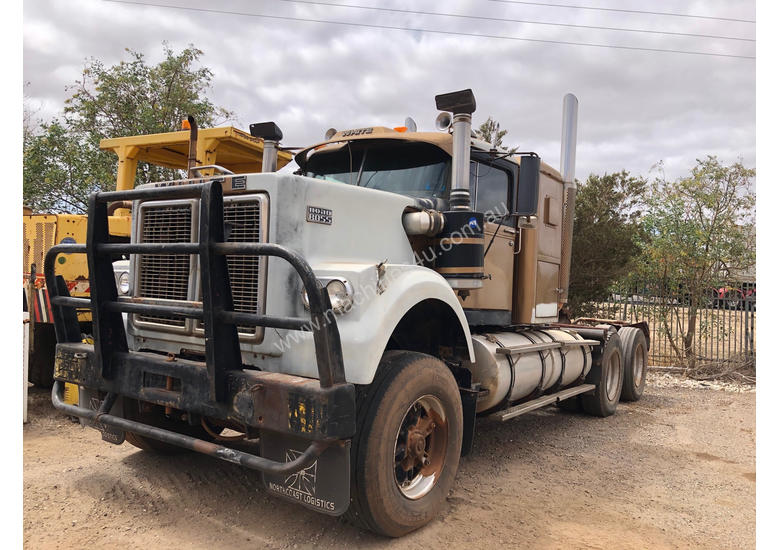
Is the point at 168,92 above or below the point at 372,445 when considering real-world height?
above

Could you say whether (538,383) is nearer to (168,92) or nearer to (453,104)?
(453,104)

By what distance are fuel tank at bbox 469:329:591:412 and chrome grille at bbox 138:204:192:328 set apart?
7.72 ft

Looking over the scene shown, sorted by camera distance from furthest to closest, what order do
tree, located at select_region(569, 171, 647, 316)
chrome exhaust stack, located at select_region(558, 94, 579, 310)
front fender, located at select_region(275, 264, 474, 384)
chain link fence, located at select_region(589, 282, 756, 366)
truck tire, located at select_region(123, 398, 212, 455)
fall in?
tree, located at select_region(569, 171, 647, 316) → chain link fence, located at select_region(589, 282, 756, 366) → chrome exhaust stack, located at select_region(558, 94, 579, 310) → truck tire, located at select_region(123, 398, 212, 455) → front fender, located at select_region(275, 264, 474, 384)

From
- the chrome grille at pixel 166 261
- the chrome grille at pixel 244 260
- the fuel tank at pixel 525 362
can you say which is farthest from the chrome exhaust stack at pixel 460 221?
the chrome grille at pixel 166 261

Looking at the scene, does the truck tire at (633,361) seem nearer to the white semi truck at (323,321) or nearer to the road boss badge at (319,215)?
the white semi truck at (323,321)

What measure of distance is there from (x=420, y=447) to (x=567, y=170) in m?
3.92

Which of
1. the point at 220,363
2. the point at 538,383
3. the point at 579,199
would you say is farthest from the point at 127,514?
the point at 579,199

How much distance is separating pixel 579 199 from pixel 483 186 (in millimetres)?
13450

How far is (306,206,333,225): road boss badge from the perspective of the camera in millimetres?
3496

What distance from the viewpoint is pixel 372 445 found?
3168 millimetres

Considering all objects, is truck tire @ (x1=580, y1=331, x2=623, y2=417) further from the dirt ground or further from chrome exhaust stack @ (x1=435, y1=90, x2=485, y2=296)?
chrome exhaust stack @ (x1=435, y1=90, x2=485, y2=296)

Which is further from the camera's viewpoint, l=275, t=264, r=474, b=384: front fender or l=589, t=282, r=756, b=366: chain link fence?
l=589, t=282, r=756, b=366: chain link fence

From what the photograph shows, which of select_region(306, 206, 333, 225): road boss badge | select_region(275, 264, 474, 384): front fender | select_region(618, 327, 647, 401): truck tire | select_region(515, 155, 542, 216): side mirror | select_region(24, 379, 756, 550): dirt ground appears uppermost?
select_region(515, 155, 542, 216): side mirror

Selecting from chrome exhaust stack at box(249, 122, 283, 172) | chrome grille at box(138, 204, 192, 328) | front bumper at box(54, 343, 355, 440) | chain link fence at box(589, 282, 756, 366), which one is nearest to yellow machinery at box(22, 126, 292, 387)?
chrome exhaust stack at box(249, 122, 283, 172)
